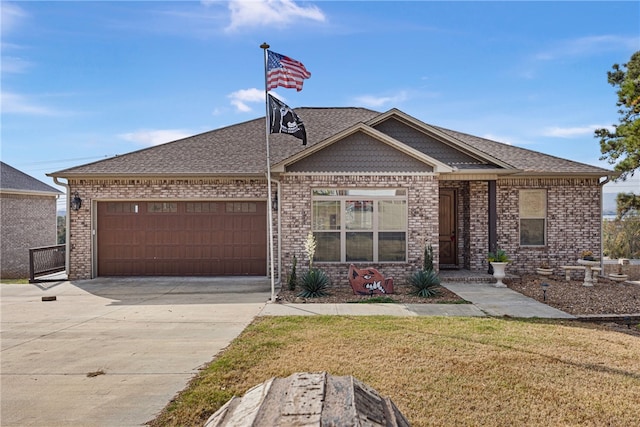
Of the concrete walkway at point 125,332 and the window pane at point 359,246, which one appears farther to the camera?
the window pane at point 359,246

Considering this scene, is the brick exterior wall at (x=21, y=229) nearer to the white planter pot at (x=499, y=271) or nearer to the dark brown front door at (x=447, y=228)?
the dark brown front door at (x=447, y=228)

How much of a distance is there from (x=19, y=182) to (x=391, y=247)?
18568 mm

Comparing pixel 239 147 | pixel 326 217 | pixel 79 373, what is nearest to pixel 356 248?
pixel 326 217

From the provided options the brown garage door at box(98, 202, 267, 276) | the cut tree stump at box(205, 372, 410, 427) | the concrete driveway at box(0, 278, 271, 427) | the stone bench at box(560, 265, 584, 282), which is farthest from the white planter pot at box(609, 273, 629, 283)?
the cut tree stump at box(205, 372, 410, 427)

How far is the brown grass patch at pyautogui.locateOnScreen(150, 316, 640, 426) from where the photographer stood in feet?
12.8

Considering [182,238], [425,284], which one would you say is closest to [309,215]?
[425,284]

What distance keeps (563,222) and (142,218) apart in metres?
13.4

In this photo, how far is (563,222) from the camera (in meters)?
12.9

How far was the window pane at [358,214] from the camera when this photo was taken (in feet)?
37.5

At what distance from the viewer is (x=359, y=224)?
37.6 ft

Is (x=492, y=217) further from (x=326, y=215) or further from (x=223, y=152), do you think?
(x=223, y=152)

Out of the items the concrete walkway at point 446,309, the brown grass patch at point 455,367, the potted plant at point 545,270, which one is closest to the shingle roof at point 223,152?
the concrete walkway at point 446,309

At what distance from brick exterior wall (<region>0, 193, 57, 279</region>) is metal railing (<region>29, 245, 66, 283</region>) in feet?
22.0

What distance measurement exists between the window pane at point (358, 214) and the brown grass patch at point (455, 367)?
4.40 m
